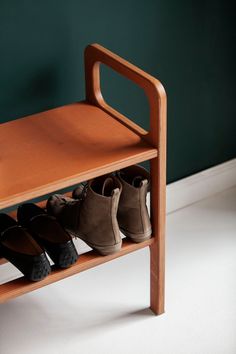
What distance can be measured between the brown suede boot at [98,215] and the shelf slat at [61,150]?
10 cm

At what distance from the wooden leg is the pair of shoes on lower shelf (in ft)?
0.77

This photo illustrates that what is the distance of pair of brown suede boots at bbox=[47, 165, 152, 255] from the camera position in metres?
1.65

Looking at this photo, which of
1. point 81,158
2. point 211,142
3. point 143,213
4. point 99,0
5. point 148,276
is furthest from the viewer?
point 211,142

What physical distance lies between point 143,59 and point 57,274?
30.4 inches

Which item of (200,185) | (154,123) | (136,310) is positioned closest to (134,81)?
(154,123)

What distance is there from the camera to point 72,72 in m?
1.92

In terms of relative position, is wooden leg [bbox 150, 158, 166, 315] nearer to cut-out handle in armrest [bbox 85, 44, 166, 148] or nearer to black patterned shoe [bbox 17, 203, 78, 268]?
cut-out handle in armrest [bbox 85, 44, 166, 148]

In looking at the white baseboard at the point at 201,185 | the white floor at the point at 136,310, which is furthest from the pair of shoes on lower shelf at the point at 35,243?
the white baseboard at the point at 201,185

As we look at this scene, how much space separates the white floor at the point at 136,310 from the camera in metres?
1.81

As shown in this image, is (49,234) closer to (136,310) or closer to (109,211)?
(109,211)

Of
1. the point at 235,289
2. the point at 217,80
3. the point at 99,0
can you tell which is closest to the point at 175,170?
the point at 217,80

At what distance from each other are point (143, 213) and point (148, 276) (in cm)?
41

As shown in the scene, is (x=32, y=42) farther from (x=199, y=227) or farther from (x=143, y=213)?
(x=199, y=227)

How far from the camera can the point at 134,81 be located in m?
1.63
